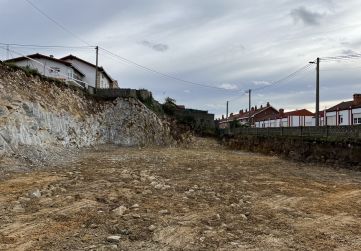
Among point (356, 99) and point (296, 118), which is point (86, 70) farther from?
point (296, 118)

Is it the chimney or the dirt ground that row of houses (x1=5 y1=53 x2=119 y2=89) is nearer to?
the dirt ground

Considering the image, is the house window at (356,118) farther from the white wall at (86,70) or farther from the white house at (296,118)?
the white wall at (86,70)

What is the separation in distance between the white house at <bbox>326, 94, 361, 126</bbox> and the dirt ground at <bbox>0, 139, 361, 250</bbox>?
33.0m

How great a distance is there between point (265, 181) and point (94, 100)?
721 inches

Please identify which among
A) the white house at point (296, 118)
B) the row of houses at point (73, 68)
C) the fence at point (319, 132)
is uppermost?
the row of houses at point (73, 68)

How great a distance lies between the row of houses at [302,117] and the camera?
45438 millimetres

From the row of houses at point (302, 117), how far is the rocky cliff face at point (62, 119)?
13.1 meters

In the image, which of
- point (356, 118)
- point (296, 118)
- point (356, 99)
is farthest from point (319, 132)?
point (296, 118)

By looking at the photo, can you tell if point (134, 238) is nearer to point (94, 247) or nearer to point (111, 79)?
point (94, 247)

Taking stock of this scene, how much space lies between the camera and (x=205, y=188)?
11.3 meters

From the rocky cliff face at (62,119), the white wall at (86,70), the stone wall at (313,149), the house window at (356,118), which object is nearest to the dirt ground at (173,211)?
the rocky cliff face at (62,119)

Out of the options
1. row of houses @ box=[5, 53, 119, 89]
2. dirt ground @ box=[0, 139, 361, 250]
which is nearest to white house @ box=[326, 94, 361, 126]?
row of houses @ box=[5, 53, 119, 89]

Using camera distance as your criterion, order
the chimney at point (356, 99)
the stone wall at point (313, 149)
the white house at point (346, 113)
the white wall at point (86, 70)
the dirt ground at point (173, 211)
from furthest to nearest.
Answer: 1. the chimney at point (356, 99)
2. the white house at point (346, 113)
3. the white wall at point (86, 70)
4. the stone wall at point (313, 149)
5. the dirt ground at point (173, 211)

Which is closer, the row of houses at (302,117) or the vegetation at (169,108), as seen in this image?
the vegetation at (169,108)
